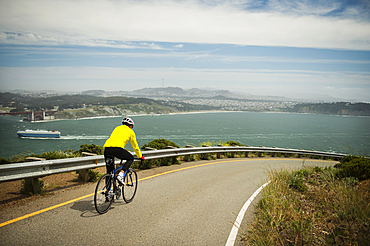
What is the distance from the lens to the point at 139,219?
4781 mm

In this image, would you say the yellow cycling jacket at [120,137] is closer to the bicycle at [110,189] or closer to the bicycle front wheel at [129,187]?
the bicycle at [110,189]

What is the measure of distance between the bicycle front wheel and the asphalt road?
156 millimetres

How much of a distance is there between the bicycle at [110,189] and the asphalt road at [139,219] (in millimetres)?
174

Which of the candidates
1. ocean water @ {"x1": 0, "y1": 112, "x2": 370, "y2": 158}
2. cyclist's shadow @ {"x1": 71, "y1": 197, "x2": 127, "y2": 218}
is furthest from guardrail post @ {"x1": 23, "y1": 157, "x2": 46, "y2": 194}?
ocean water @ {"x1": 0, "y1": 112, "x2": 370, "y2": 158}

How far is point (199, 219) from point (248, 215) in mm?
1346

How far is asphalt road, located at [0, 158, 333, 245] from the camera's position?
3.88 m

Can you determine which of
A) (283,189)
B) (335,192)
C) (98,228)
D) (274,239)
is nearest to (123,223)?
(98,228)

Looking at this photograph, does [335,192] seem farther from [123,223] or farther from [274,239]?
[123,223]

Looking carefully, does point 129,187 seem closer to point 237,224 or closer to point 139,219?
point 139,219

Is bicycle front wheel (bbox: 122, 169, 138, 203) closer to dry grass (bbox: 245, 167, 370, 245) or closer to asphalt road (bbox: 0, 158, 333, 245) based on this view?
asphalt road (bbox: 0, 158, 333, 245)

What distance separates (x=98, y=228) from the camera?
4.25m

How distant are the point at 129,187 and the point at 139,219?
1303mm

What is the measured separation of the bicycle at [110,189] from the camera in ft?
16.1

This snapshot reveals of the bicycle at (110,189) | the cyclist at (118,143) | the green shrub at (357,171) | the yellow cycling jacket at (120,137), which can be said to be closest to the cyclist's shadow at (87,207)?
the bicycle at (110,189)
